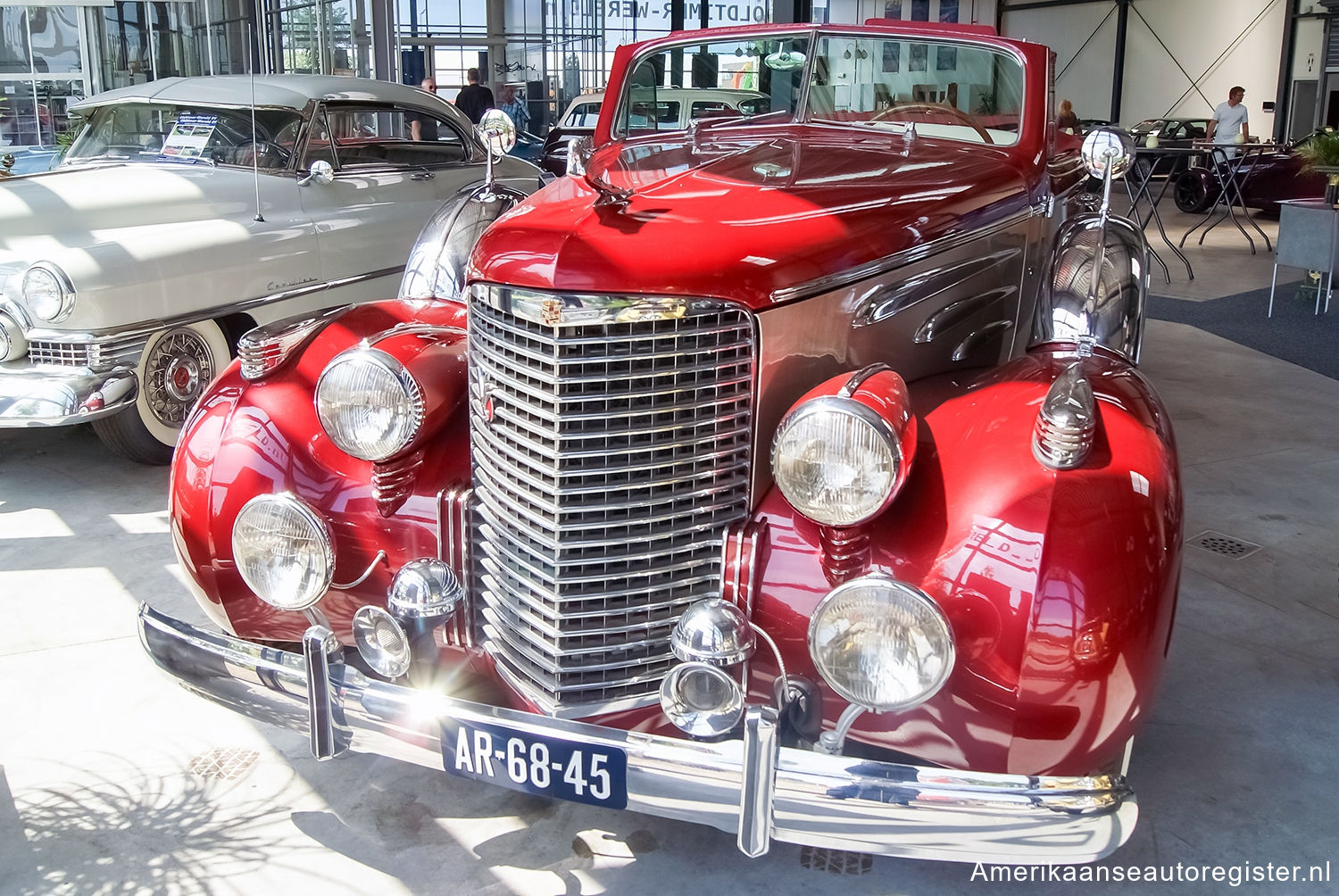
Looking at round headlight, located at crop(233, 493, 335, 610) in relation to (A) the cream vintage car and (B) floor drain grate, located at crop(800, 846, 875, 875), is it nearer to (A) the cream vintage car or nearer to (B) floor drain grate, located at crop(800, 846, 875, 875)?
(B) floor drain grate, located at crop(800, 846, 875, 875)

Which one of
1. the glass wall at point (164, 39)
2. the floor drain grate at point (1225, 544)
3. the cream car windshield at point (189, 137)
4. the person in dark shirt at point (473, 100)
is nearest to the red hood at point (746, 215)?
the floor drain grate at point (1225, 544)

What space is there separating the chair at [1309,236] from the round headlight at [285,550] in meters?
7.74

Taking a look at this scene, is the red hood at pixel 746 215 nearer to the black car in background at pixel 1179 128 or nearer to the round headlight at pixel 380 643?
the round headlight at pixel 380 643

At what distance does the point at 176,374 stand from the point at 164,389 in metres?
0.08

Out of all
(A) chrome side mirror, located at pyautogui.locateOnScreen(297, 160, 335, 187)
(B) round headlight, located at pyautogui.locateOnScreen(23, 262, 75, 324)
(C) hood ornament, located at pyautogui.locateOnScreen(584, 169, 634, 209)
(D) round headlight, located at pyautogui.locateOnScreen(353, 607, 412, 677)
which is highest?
(C) hood ornament, located at pyautogui.locateOnScreen(584, 169, 634, 209)

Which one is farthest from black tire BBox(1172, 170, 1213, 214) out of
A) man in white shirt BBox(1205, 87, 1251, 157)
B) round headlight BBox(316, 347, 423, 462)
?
round headlight BBox(316, 347, 423, 462)

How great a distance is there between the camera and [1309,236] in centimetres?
802

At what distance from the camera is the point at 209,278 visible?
15.7 ft

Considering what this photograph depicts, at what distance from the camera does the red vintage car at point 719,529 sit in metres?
1.93

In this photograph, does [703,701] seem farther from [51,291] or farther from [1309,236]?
[1309,236]

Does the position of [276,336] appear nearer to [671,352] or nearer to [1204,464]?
[671,352]

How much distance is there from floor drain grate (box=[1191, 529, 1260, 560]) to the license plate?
2.91m

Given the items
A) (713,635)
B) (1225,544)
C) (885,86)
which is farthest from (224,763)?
(1225,544)

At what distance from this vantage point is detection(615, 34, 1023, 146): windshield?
345 centimetres
